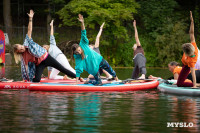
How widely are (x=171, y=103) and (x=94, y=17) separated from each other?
1922 cm

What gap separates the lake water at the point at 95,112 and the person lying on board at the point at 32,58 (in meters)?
1.47

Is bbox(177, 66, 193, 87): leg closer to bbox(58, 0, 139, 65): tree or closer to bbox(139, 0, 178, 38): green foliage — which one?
bbox(58, 0, 139, 65): tree

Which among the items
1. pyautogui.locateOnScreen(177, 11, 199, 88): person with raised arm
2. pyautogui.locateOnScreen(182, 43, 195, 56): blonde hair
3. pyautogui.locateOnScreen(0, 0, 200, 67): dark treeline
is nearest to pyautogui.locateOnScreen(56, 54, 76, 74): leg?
pyautogui.locateOnScreen(177, 11, 199, 88): person with raised arm

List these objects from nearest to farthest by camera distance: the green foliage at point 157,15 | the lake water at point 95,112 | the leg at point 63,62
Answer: the lake water at point 95,112, the leg at point 63,62, the green foliage at point 157,15

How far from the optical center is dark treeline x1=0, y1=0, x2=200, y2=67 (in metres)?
29.5

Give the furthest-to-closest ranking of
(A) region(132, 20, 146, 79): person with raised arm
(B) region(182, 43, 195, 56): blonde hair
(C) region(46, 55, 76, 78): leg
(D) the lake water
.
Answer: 1. (A) region(132, 20, 146, 79): person with raised arm
2. (C) region(46, 55, 76, 78): leg
3. (B) region(182, 43, 195, 56): blonde hair
4. (D) the lake water

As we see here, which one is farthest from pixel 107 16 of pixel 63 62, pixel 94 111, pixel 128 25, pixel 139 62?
pixel 94 111

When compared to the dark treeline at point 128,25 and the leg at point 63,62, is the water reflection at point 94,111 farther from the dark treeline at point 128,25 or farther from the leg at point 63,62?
the dark treeline at point 128,25

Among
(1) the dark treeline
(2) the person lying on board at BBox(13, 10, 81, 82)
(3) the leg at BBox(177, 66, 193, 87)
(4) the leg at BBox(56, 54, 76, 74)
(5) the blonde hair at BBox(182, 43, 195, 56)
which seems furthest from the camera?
(1) the dark treeline

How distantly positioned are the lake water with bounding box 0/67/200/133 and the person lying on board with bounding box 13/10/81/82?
1469mm

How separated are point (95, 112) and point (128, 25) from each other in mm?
24346

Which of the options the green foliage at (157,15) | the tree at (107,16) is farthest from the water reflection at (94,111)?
the green foliage at (157,15)

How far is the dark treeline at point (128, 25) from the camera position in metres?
29.5

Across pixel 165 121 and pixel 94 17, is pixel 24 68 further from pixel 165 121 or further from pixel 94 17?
pixel 94 17
